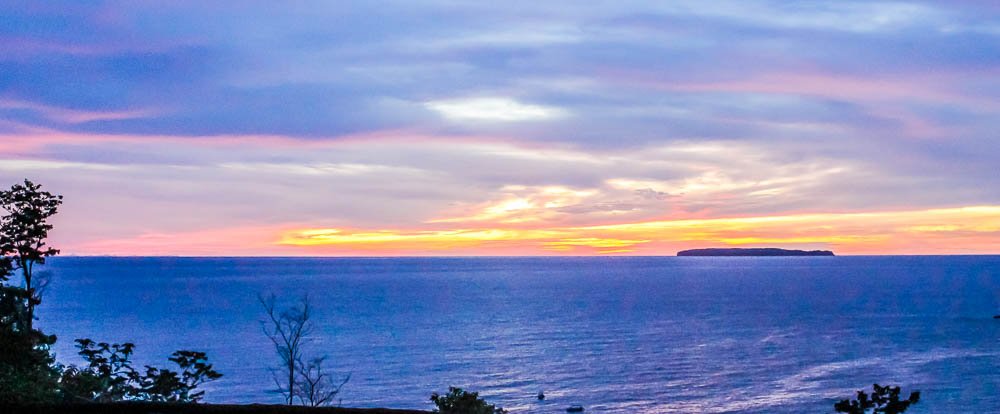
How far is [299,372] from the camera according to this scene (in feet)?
213

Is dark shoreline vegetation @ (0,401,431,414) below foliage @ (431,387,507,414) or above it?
above

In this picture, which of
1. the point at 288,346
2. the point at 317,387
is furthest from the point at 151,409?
the point at 317,387

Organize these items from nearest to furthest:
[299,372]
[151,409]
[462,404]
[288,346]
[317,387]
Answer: [151,409] → [462,404] → [288,346] → [299,372] → [317,387]

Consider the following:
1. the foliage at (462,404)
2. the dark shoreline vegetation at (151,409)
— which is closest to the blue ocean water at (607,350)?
the foliage at (462,404)

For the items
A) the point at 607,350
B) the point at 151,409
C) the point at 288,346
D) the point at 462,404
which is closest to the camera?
the point at 151,409

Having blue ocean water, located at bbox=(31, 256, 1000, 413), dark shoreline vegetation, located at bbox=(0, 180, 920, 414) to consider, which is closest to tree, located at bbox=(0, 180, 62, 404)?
dark shoreline vegetation, located at bbox=(0, 180, 920, 414)

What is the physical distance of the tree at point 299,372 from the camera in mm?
36750

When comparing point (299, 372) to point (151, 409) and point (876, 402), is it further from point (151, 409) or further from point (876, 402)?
point (876, 402)

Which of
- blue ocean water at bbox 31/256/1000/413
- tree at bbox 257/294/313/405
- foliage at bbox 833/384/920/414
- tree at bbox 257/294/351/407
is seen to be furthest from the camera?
blue ocean water at bbox 31/256/1000/413

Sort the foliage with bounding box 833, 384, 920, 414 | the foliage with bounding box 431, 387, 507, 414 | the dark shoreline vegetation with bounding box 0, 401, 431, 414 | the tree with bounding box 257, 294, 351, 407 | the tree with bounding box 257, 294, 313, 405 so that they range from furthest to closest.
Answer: the tree with bounding box 257, 294, 351, 407, the tree with bounding box 257, 294, 313, 405, the foliage with bounding box 431, 387, 507, 414, the dark shoreline vegetation with bounding box 0, 401, 431, 414, the foliage with bounding box 833, 384, 920, 414

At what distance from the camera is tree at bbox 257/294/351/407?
3675 cm

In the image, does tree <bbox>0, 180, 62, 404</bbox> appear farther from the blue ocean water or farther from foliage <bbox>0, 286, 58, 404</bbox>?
the blue ocean water

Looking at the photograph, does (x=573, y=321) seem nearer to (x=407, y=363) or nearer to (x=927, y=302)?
(x=407, y=363)

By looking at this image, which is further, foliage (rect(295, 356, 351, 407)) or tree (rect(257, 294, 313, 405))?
foliage (rect(295, 356, 351, 407))
